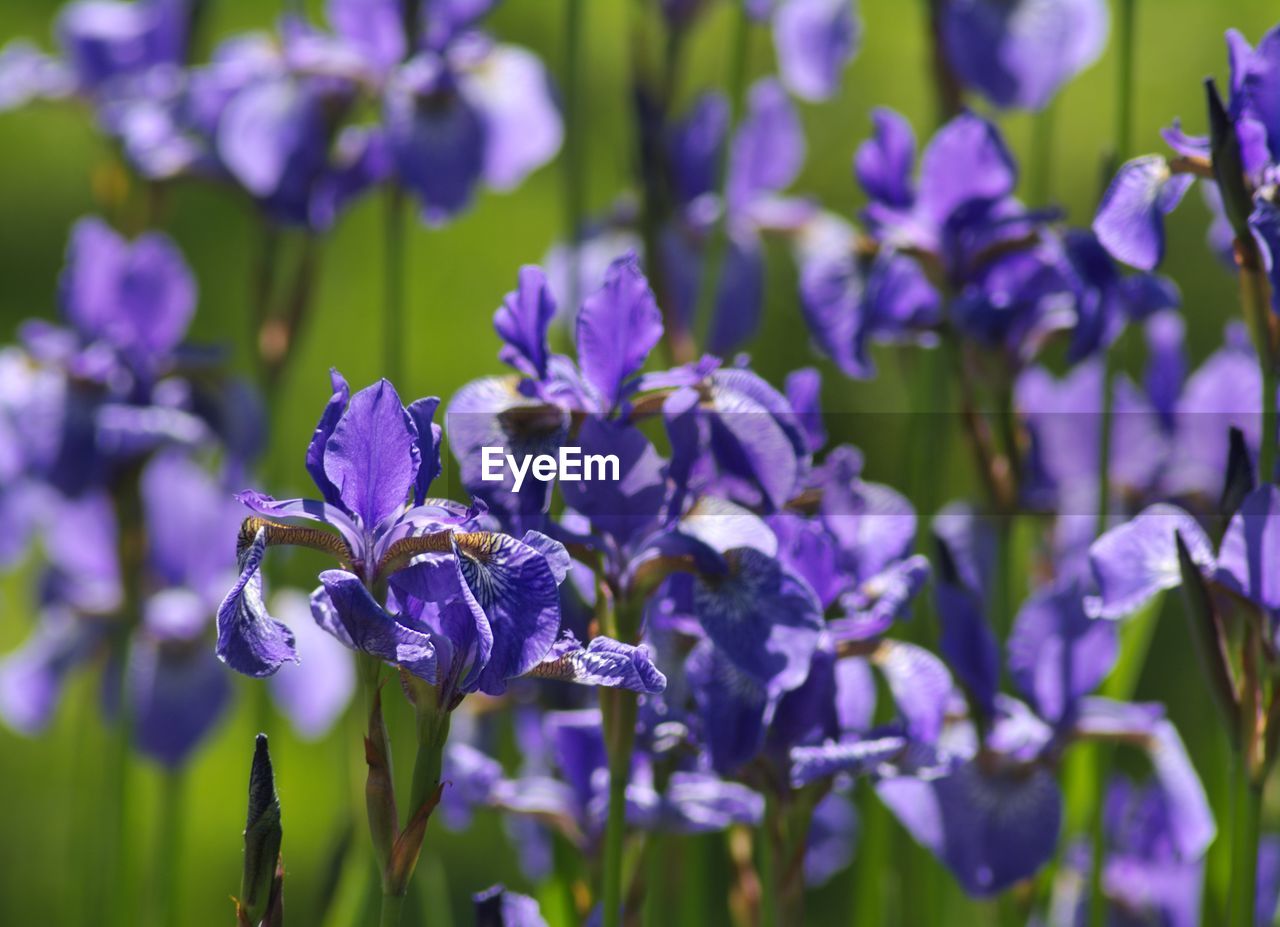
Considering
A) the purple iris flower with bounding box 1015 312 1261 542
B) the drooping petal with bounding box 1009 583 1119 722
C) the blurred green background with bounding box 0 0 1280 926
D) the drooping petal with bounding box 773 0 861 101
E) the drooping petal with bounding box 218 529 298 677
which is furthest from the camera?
the blurred green background with bounding box 0 0 1280 926

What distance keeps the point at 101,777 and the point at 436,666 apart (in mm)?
1338

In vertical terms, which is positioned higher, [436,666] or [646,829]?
[436,666]

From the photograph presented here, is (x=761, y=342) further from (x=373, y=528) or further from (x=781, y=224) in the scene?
(x=373, y=528)

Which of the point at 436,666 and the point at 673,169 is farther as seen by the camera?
the point at 673,169

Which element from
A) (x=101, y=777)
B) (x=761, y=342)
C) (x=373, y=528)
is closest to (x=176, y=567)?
(x=101, y=777)

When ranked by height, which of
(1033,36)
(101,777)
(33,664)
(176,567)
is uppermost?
(1033,36)

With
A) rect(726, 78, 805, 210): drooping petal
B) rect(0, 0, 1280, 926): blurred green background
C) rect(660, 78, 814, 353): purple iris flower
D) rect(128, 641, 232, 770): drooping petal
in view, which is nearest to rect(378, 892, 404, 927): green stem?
rect(660, 78, 814, 353): purple iris flower

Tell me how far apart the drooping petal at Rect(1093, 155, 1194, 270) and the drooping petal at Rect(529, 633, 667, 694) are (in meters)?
0.37

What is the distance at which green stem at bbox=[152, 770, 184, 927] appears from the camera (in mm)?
1375

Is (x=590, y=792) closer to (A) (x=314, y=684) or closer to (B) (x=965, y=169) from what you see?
(B) (x=965, y=169)

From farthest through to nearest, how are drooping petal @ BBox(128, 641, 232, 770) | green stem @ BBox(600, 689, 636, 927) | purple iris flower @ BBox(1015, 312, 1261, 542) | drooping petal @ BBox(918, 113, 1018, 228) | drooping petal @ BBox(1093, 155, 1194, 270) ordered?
1. drooping petal @ BBox(128, 641, 232, 770)
2. purple iris flower @ BBox(1015, 312, 1261, 542)
3. drooping petal @ BBox(918, 113, 1018, 228)
4. drooping petal @ BBox(1093, 155, 1194, 270)
5. green stem @ BBox(600, 689, 636, 927)

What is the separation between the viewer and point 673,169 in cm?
150

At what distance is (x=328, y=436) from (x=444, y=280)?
2347mm

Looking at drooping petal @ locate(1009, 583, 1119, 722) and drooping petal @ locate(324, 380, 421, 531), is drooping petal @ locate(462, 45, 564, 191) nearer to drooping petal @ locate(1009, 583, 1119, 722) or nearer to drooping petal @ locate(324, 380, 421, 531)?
drooping petal @ locate(1009, 583, 1119, 722)
